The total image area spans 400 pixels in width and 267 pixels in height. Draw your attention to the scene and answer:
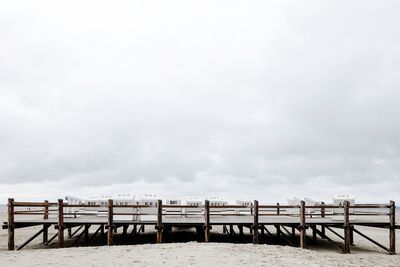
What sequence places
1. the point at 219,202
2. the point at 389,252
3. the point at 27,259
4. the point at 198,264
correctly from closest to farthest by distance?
the point at 198,264, the point at 27,259, the point at 389,252, the point at 219,202

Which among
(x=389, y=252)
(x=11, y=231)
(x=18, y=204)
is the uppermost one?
(x=18, y=204)

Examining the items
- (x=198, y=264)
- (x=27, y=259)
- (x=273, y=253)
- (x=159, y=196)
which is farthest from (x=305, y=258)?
(x=159, y=196)

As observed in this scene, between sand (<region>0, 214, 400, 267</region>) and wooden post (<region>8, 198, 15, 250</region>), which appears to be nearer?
sand (<region>0, 214, 400, 267</region>)

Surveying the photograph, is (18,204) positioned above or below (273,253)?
above

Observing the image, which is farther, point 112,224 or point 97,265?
point 112,224

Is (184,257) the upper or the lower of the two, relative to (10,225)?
lower

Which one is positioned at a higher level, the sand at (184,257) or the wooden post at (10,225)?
the wooden post at (10,225)

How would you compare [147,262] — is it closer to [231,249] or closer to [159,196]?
[231,249]

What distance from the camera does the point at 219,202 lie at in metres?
29.8

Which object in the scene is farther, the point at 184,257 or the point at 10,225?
the point at 10,225

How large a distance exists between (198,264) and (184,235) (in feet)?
36.1

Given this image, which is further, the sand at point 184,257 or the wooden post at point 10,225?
the wooden post at point 10,225

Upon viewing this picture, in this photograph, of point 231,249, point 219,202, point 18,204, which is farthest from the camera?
point 219,202

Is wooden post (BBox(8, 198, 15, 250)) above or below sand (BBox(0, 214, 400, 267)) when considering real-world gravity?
above
